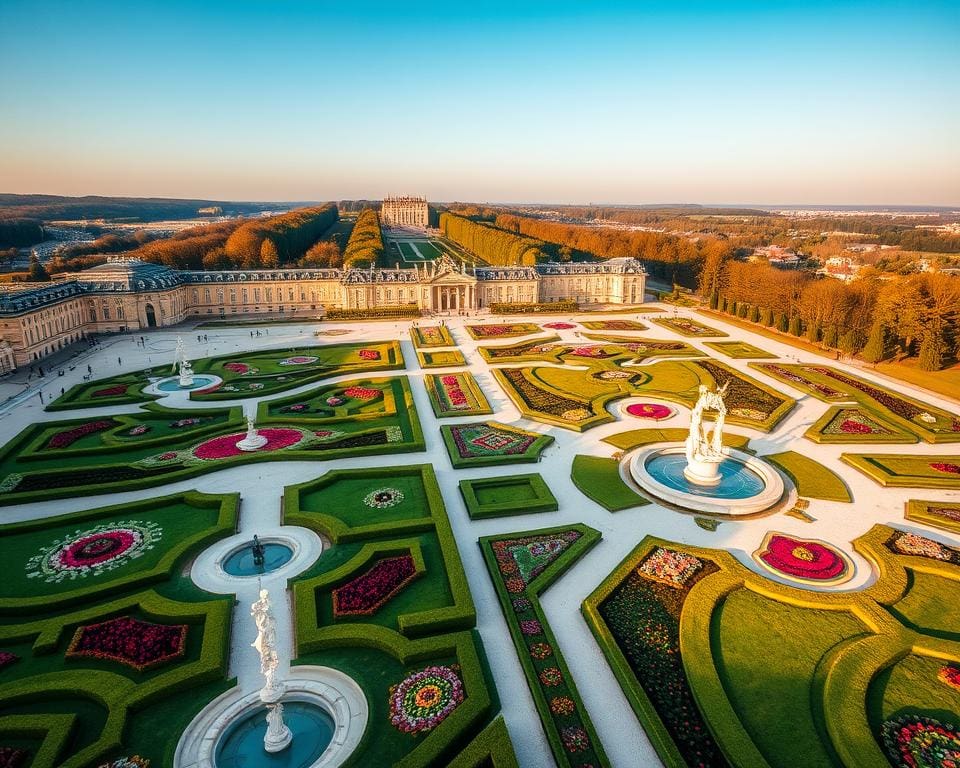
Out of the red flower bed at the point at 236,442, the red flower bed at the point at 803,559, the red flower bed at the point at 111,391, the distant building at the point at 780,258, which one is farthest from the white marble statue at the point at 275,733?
the distant building at the point at 780,258

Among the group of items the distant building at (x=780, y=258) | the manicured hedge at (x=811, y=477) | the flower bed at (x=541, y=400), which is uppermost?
the distant building at (x=780, y=258)

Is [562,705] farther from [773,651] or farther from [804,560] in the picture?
[804,560]

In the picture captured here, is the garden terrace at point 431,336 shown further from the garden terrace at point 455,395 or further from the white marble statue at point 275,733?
the white marble statue at point 275,733

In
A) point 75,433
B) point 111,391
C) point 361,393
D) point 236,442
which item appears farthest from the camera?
point 111,391

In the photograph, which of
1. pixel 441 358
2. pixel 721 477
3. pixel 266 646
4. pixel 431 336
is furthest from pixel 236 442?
pixel 431 336

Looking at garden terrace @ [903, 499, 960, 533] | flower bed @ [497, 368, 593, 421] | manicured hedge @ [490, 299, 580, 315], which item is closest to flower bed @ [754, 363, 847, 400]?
garden terrace @ [903, 499, 960, 533]
